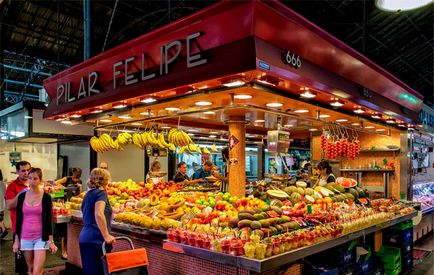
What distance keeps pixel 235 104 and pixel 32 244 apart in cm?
340

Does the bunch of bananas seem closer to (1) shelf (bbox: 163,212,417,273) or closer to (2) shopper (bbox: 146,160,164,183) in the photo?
(2) shopper (bbox: 146,160,164,183)

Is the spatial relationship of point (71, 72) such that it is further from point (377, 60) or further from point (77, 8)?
point (377, 60)

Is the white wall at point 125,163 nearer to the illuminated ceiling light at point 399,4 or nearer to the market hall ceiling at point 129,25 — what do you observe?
the market hall ceiling at point 129,25

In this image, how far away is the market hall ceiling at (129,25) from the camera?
39.1 ft

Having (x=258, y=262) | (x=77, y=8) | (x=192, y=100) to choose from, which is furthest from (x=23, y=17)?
(x=258, y=262)

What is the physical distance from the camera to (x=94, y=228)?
4465mm

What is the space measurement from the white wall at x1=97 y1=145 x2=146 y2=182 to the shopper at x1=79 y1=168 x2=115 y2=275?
6.92m

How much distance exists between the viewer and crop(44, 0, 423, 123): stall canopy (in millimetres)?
3578

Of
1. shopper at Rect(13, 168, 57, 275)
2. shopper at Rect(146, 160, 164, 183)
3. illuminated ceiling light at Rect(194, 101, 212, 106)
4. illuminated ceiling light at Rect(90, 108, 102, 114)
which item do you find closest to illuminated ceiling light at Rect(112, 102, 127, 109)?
illuminated ceiling light at Rect(90, 108, 102, 114)

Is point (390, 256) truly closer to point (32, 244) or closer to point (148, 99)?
point (148, 99)

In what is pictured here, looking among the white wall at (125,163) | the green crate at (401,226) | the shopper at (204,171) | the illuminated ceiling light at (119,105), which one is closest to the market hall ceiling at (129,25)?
the white wall at (125,163)

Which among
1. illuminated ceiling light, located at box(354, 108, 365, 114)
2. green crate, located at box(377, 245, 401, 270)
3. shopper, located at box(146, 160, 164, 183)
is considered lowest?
green crate, located at box(377, 245, 401, 270)

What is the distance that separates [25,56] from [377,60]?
15713 mm

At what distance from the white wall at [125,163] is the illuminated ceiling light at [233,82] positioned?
8.13 metres
